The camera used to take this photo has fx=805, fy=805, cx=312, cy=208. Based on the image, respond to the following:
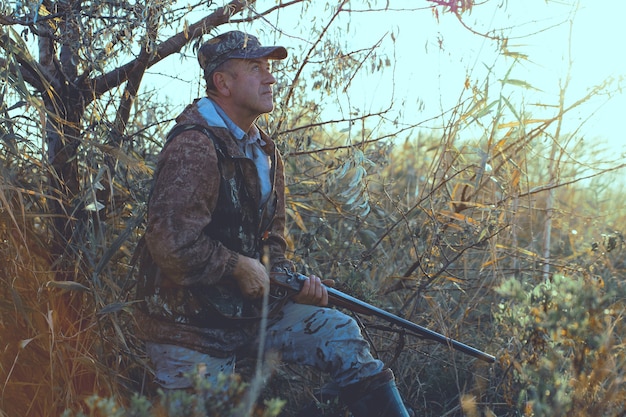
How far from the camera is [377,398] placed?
321 cm

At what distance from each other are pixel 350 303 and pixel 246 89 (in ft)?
3.44

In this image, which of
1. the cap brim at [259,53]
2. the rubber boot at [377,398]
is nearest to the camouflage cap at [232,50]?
the cap brim at [259,53]

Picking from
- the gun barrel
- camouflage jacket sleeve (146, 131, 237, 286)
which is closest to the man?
camouflage jacket sleeve (146, 131, 237, 286)

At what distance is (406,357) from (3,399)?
6.86ft

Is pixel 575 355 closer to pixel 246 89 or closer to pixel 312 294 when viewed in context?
pixel 312 294

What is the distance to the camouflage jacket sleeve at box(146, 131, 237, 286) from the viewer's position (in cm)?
312

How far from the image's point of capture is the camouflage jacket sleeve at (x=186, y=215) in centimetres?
312

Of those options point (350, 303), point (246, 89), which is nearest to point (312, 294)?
point (350, 303)

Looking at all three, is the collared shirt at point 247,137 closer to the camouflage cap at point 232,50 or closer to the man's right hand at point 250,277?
the camouflage cap at point 232,50

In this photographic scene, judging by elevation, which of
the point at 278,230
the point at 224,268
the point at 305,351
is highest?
the point at 278,230

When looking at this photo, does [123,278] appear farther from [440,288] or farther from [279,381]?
[440,288]

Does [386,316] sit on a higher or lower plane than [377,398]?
higher

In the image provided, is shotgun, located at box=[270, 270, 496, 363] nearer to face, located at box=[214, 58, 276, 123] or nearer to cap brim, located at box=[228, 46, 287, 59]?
face, located at box=[214, 58, 276, 123]

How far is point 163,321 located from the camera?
3252 mm
